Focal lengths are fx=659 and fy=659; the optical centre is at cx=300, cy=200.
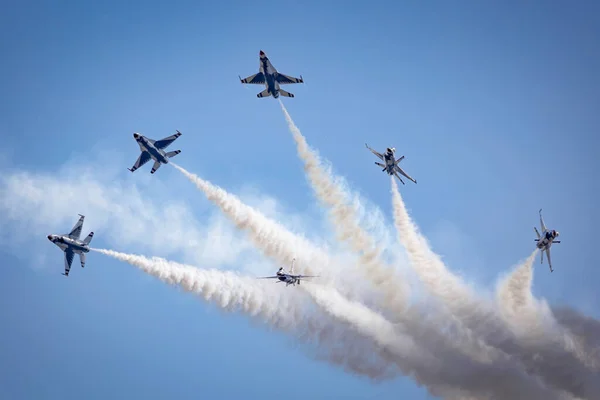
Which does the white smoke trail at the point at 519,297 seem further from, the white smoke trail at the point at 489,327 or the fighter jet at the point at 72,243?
the fighter jet at the point at 72,243

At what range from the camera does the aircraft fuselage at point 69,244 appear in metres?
77.3

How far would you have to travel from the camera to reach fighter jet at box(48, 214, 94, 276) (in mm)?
77562

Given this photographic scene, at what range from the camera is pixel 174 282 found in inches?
2970

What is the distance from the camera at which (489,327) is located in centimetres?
7694

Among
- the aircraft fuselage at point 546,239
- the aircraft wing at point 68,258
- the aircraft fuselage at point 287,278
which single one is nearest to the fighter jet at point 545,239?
the aircraft fuselage at point 546,239

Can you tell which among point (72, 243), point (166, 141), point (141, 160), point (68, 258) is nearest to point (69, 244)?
point (72, 243)

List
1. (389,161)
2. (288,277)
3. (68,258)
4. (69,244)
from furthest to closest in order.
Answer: (68,258), (389,161), (69,244), (288,277)

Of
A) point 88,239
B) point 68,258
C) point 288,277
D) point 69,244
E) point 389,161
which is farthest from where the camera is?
point 68,258

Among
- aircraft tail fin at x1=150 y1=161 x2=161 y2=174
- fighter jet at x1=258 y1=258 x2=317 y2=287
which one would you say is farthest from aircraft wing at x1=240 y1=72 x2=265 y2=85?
fighter jet at x1=258 y1=258 x2=317 y2=287

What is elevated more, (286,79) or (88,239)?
(286,79)

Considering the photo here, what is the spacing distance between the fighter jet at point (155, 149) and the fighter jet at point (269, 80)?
11.2 metres

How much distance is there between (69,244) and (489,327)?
5034cm

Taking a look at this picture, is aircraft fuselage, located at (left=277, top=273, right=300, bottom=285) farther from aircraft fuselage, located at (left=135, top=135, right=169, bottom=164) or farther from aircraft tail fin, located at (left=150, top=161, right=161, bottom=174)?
aircraft tail fin, located at (left=150, top=161, right=161, bottom=174)

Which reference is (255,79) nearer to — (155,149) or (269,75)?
(269,75)
